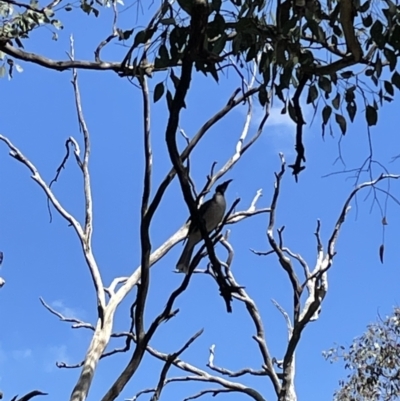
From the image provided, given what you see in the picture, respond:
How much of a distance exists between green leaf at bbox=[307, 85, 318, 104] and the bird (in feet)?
5.66

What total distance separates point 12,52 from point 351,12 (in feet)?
7.14

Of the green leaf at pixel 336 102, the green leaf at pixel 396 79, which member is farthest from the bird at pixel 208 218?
the green leaf at pixel 396 79

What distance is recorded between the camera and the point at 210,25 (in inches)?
100

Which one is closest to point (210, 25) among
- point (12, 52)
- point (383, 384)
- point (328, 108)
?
point (328, 108)

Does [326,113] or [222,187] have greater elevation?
[222,187]

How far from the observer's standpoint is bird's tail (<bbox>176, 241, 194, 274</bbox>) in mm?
4855

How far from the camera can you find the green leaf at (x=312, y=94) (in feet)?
9.18

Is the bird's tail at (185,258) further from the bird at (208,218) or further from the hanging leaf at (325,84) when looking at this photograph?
the hanging leaf at (325,84)

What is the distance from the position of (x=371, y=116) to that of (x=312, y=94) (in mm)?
220

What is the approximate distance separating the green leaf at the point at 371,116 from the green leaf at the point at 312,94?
19cm

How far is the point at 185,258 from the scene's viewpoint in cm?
503

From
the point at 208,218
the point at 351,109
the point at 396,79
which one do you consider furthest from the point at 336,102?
the point at 208,218

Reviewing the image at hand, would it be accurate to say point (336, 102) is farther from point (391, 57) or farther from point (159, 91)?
point (159, 91)

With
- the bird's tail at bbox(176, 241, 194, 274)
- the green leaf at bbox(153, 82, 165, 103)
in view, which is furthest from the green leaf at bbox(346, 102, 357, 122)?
the bird's tail at bbox(176, 241, 194, 274)
